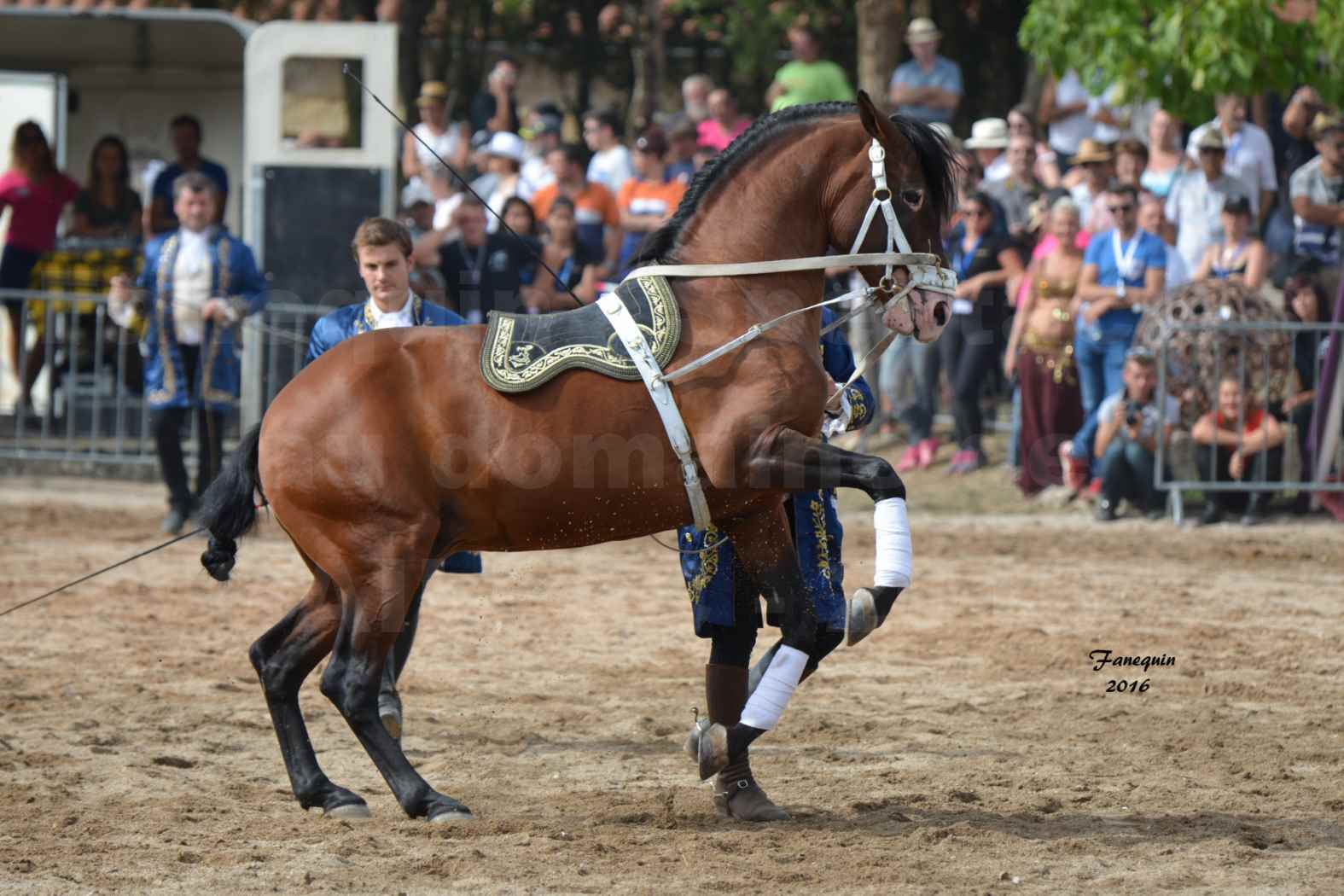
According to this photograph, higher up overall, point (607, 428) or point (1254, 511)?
point (607, 428)

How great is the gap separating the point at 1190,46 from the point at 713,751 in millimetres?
7928

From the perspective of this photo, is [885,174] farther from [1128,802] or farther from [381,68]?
[381,68]

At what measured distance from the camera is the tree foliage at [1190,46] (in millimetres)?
11500

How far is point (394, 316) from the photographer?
6.41 m

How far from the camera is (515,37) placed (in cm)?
1972

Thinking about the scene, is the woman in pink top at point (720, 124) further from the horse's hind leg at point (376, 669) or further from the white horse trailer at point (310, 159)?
the horse's hind leg at point (376, 669)

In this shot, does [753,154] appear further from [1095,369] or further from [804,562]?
[1095,369]

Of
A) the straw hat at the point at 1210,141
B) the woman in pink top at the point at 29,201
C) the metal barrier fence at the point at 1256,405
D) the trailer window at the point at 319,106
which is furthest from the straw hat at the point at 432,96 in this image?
the metal barrier fence at the point at 1256,405

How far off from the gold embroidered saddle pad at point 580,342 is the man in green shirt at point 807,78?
893 cm

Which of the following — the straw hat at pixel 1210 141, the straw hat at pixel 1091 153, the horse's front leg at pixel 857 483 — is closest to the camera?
the horse's front leg at pixel 857 483

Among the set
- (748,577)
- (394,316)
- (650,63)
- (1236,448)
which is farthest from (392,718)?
(650,63)

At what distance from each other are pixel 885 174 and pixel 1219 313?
643 centimetres

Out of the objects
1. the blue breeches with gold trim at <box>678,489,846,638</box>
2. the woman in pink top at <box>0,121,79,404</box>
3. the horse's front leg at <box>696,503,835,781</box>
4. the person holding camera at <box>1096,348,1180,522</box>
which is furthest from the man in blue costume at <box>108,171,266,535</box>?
the horse's front leg at <box>696,503,835,781</box>

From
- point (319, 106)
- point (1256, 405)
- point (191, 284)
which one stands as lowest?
point (1256, 405)
